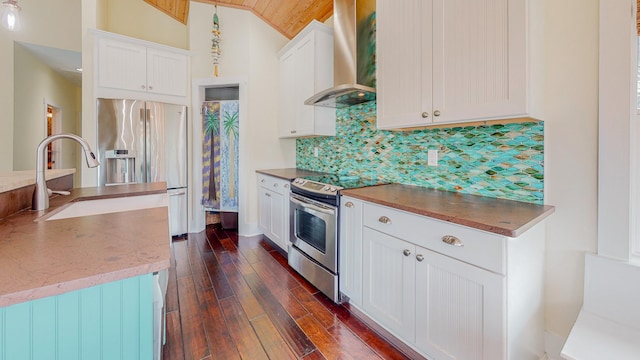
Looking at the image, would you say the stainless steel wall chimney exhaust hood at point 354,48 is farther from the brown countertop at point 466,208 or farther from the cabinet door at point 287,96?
the brown countertop at point 466,208

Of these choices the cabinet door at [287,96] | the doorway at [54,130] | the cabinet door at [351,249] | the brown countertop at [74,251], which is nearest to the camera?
the brown countertop at [74,251]

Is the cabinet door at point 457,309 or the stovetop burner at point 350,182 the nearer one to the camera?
the cabinet door at point 457,309

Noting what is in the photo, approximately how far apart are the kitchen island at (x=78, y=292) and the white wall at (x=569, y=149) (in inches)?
71.9

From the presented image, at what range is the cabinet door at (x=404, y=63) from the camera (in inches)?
63.5

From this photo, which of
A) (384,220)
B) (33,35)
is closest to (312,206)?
(384,220)

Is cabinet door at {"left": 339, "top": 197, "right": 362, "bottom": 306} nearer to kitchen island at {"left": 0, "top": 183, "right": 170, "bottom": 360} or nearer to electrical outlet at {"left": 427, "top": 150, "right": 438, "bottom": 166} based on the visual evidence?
electrical outlet at {"left": 427, "top": 150, "right": 438, "bottom": 166}

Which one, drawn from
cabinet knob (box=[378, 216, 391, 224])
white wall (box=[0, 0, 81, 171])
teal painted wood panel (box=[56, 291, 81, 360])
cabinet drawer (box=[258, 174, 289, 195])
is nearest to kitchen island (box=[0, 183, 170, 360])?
teal painted wood panel (box=[56, 291, 81, 360])

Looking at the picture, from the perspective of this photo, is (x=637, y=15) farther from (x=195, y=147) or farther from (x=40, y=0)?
(x=40, y=0)

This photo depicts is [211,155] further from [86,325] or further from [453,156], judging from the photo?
[86,325]

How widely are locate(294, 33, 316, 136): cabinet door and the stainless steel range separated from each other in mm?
832

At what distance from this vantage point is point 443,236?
1.25m

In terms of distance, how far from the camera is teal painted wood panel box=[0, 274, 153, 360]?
23.6 inches

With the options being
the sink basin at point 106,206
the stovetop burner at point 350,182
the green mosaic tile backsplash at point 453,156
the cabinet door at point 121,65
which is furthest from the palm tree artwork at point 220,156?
the sink basin at point 106,206

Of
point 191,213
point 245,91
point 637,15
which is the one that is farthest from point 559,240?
point 191,213
